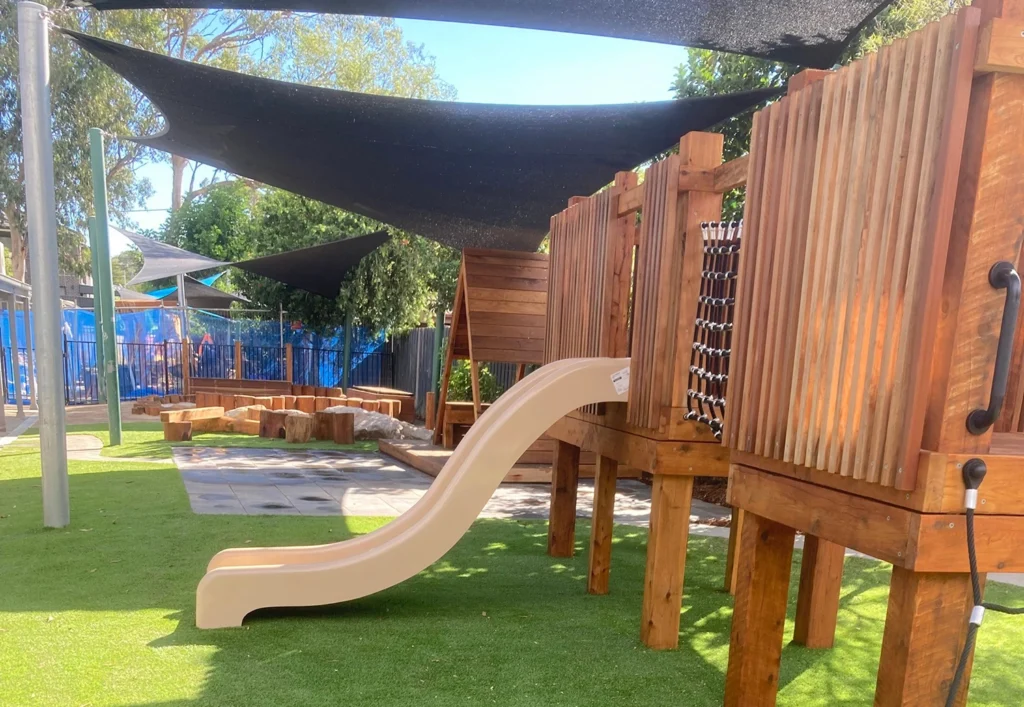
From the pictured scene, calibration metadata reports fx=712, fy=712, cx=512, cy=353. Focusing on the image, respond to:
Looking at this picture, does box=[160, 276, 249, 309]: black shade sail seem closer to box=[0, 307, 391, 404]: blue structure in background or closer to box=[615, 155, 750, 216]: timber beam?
box=[0, 307, 391, 404]: blue structure in background

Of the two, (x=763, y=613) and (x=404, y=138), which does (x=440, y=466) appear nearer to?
(x=404, y=138)

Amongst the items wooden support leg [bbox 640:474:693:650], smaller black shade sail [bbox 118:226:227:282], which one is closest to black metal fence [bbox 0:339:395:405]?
smaller black shade sail [bbox 118:226:227:282]

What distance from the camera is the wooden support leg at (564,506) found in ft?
17.6

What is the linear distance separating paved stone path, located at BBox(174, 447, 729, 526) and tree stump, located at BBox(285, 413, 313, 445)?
0.98 meters

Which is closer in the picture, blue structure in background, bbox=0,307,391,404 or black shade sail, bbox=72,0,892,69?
black shade sail, bbox=72,0,892,69

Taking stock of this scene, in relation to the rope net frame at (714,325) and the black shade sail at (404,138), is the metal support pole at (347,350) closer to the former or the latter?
the black shade sail at (404,138)

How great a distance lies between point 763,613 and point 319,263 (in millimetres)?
12876

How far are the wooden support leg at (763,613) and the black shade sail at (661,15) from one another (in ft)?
15.6

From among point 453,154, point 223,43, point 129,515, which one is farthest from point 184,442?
point 223,43

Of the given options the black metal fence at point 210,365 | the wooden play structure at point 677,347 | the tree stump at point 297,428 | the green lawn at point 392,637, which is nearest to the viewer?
the green lawn at point 392,637

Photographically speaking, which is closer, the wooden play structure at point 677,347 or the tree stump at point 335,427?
the wooden play structure at point 677,347

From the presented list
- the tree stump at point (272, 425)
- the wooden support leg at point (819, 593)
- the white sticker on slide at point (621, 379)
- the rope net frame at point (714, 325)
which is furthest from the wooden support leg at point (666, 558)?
the tree stump at point (272, 425)

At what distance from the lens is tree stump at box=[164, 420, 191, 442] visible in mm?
10203

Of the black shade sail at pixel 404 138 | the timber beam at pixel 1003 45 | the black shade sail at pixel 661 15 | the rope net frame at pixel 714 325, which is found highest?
the black shade sail at pixel 661 15
